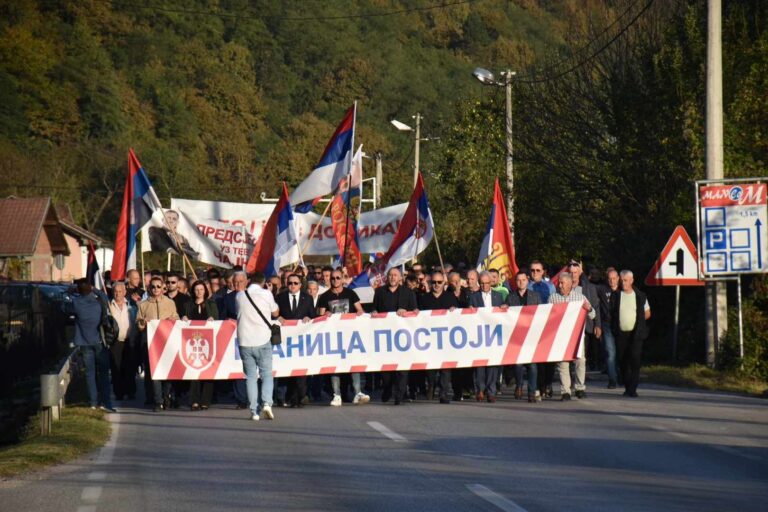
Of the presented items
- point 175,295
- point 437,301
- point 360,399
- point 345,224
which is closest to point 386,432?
point 360,399

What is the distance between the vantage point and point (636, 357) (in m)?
19.4

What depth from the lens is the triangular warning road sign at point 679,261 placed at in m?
22.5

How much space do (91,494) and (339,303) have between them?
29.1ft

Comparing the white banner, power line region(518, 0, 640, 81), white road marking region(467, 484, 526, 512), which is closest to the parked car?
the white banner

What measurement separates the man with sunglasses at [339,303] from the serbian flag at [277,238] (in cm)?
320

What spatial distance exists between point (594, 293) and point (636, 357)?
180 cm

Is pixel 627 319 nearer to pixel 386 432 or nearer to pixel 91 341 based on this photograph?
pixel 386 432

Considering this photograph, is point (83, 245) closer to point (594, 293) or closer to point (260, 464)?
point (594, 293)

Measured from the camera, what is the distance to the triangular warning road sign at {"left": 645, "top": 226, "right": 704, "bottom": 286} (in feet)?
74.0

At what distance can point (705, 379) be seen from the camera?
21219 mm

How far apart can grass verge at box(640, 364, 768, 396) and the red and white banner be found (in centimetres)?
259

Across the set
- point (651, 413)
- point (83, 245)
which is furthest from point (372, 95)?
point (651, 413)

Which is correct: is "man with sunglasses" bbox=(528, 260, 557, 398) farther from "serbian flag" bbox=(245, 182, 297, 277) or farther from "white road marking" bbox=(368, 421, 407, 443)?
"serbian flag" bbox=(245, 182, 297, 277)

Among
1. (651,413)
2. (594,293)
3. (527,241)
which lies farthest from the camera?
(527,241)
